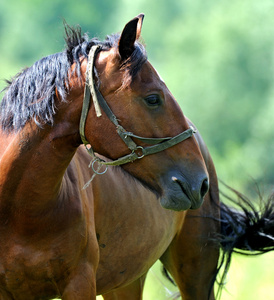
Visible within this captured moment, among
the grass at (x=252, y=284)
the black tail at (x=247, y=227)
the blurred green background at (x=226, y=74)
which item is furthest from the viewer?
the blurred green background at (x=226, y=74)

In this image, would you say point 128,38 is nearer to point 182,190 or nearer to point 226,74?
point 182,190

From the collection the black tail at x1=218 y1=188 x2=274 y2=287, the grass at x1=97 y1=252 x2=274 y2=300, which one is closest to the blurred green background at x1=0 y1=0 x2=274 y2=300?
the grass at x1=97 y1=252 x2=274 y2=300

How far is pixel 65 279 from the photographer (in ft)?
13.6

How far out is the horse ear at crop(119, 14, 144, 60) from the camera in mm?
3750

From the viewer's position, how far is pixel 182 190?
3.83 metres

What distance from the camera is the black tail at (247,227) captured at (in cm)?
650

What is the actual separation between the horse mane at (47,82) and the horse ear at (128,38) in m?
0.04

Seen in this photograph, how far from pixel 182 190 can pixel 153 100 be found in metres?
0.59

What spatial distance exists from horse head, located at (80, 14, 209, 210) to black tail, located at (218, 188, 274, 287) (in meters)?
2.73

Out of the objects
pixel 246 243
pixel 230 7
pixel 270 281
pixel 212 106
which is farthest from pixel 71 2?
pixel 246 243

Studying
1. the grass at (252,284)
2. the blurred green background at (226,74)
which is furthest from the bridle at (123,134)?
the blurred green background at (226,74)

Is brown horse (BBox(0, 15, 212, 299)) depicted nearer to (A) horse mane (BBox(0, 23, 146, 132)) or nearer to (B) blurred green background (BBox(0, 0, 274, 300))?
(A) horse mane (BBox(0, 23, 146, 132))

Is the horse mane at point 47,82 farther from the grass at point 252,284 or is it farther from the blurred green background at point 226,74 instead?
the blurred green background at point 226,74

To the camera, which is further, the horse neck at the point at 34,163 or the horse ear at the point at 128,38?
the horse neck at the point at 34,163
